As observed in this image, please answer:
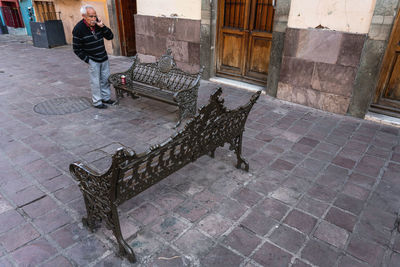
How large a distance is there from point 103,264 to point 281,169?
2.28 m

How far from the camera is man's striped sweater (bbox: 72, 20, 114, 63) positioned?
15.7ft

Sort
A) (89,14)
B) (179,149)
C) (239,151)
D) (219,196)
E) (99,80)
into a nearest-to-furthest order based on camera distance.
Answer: (179,149), (219,196), (239,151), (89,14), (99,80)

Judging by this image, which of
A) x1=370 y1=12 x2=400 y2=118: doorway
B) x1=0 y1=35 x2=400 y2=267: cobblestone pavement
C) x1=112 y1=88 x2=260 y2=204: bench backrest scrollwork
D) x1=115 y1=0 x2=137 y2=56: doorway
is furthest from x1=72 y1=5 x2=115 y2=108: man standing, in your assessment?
x1=370 y1=12 x2=400 y2=118: doorway

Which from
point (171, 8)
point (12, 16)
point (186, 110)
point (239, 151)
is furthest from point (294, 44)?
point (12, 16)

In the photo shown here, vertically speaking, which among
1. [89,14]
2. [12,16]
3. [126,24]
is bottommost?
[12,16]

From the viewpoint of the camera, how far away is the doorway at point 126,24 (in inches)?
356

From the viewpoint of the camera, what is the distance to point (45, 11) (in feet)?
38.1

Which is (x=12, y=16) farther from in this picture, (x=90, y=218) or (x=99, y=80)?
(x=90, y=218)

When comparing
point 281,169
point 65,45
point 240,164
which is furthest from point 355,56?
point 65,45

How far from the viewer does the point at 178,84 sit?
5305 mm

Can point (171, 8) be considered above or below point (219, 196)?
above

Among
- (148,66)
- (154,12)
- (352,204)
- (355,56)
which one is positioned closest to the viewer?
(352,204)

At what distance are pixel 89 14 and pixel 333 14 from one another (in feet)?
13.1

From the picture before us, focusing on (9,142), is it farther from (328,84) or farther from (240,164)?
(328,84)
